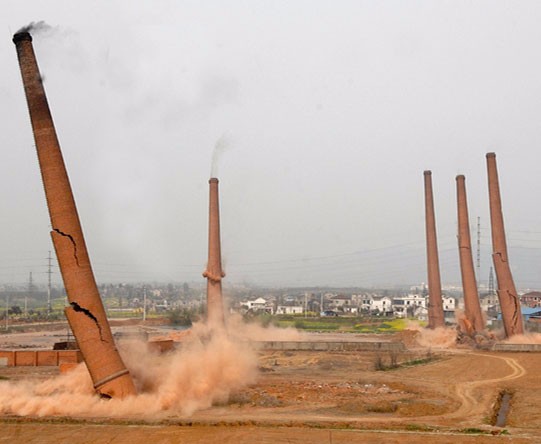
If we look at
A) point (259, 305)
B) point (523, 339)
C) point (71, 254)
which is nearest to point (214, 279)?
point (523, 339)

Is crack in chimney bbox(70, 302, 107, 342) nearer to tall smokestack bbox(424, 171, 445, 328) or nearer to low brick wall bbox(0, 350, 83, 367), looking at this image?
low brick wall bbox(0, 350, 83, 367)

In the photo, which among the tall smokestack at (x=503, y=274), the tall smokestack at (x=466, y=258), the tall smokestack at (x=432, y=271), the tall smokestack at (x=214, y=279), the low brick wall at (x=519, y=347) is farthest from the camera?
the tall smokestack at (x=432, y=271)

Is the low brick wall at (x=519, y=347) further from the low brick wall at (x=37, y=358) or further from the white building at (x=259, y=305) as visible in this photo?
the white building at (x=259, y=305)

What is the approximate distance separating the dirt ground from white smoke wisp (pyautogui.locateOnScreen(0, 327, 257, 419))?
2.48 ft

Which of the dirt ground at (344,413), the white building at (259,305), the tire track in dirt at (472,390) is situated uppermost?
the white building at (259,305)

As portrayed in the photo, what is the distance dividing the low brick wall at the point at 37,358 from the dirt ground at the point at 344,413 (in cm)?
165

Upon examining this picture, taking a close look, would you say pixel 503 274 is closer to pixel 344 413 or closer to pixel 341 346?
pixel 341 346

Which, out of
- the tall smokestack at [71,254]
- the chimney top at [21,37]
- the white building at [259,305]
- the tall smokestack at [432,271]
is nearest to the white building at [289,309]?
the white building at [259,305]

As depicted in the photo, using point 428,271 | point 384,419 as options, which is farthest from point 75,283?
point 428,271

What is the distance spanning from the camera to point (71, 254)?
20391 millimetres

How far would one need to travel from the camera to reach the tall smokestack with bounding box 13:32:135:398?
2011cm

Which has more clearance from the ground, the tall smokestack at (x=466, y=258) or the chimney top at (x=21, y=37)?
the chimney top at (x=21, y=37)

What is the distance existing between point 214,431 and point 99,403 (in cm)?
450

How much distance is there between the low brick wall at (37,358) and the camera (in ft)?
115
